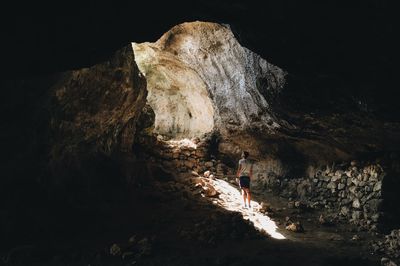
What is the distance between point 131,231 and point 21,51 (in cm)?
476

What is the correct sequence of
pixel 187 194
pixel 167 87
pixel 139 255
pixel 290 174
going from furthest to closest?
pixel 167 87 < pixel 290 174 < pixel 187 194 < pixel 139 255

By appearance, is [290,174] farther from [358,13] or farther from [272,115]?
[358,13]

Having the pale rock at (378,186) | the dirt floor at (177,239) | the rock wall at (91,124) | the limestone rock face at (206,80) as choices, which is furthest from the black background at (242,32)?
the pale rock at (378,186)

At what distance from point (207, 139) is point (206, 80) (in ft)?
8.40

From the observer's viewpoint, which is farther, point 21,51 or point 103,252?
point 103,252

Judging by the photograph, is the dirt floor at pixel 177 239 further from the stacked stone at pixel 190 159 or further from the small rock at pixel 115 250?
the stacked stone at pixel 190 159

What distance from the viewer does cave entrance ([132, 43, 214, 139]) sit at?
1277cm

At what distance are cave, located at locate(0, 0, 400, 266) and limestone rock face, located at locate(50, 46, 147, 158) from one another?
4 centimetres

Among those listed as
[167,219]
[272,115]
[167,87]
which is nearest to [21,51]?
[167,219]

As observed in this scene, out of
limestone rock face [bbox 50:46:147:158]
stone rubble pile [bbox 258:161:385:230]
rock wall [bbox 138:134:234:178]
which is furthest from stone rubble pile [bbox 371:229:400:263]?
limestone rock face [bbox 50:46:147:158]

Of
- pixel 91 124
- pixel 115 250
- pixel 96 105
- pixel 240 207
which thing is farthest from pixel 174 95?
pixel 115 250

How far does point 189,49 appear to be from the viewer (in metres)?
11.3

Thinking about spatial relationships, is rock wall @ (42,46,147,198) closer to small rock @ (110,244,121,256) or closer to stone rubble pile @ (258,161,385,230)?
small rock @ (110,244,121,256)

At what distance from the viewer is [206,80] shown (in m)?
12.0
